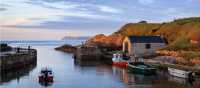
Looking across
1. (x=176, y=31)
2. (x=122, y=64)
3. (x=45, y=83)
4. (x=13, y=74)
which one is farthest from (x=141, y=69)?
(x=176, y=31)

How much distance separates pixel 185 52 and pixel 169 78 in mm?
16268

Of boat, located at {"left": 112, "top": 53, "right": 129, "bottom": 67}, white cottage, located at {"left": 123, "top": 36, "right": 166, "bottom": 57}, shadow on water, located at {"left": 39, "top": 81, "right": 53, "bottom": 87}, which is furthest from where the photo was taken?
white cottage, located at {"left": 123, "top": 36, "right": 166, "bottom": 57}

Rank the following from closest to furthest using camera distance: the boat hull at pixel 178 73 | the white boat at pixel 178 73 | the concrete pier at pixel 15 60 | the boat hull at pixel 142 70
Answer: the white boat at pixel 178 73 < the boat hull at pixel 178 73 < the boat hull at pixel 142 70 < the concrete pier at pixel 15 60

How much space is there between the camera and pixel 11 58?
79250 mm

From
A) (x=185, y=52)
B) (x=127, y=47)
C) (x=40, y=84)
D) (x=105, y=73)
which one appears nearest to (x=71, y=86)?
(x=40, y=84)

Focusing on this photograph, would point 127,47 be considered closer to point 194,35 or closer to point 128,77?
point 194,35

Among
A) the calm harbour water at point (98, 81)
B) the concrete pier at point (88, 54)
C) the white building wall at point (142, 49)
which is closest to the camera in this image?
the calm harbour water at point (98, 81)

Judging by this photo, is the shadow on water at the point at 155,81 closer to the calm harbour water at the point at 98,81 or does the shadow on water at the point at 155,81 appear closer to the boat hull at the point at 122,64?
the calm harbour water at the point at 98,81

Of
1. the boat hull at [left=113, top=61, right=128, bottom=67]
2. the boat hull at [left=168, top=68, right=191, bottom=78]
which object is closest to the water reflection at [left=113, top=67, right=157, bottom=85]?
the boat hull at [left=168, top=68, right=191, bottom=78]

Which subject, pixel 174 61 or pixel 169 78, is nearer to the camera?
pixel 169 78

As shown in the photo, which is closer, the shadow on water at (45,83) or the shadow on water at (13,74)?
the shadow on water at (45,83)

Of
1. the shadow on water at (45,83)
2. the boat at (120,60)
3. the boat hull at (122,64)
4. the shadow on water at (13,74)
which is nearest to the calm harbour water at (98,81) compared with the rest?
the shadow on water at (13,74)

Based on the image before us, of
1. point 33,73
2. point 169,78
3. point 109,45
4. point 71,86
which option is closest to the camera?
point 71,86

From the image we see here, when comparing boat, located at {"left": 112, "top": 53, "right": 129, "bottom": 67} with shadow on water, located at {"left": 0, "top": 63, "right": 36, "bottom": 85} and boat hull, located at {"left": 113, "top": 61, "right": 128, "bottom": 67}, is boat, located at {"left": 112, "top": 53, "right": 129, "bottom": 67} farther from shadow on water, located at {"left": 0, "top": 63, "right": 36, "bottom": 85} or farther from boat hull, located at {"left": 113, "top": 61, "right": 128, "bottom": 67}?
shadow on water, located at {"left": 0, "top": 63, "right": 36, "bottom": 85}
